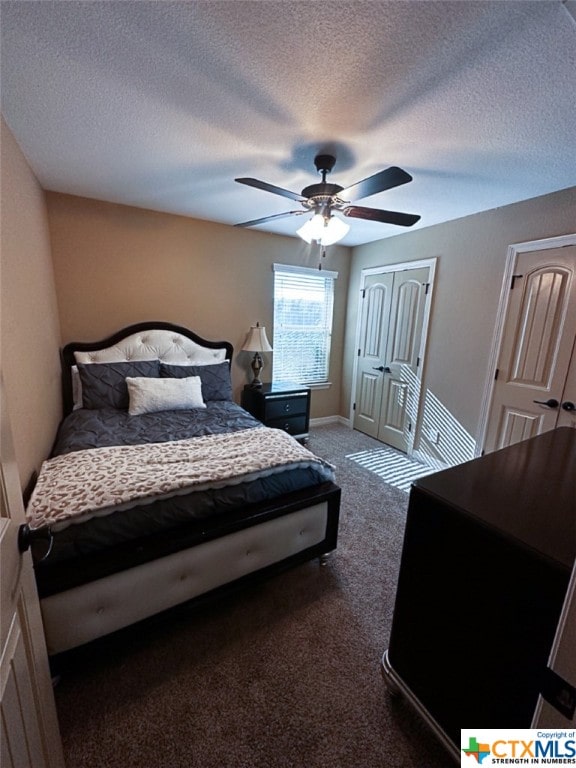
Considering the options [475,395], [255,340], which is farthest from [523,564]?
[255,340]

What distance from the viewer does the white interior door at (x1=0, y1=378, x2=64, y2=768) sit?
0.64 metres

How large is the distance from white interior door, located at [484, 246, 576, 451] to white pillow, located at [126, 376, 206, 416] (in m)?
2.61

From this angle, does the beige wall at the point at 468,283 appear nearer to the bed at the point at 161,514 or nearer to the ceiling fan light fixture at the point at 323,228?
the ceiling fan light fixture at the point at 323,228

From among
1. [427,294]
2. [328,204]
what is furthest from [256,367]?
[328,204]

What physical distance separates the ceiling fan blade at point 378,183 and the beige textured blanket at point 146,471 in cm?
150

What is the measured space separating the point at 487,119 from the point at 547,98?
0.23 meters

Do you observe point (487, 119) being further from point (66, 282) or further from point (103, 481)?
point (66, 282)

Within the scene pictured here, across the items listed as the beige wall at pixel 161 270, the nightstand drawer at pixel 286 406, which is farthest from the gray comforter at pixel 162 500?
the beige wall at pixel 161 270

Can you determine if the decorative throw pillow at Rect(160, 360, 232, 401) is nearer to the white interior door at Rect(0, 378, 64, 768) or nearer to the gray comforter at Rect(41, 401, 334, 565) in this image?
the gray comforter at Rect(41, 401, 334, 565)

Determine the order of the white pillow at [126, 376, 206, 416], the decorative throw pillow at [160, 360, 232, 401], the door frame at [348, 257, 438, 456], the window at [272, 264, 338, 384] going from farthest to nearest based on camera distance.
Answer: the window at [272, 264, 338, 384] → the door frame at [348, 257, 438, 456] → the decorative throw pillow at [160, 360, 232, 401] → the white pillow at [126, 376, 206, 416]

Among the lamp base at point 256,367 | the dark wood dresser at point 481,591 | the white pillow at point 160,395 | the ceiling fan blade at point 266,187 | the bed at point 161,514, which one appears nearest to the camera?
the dark wood dresser at point 481,591

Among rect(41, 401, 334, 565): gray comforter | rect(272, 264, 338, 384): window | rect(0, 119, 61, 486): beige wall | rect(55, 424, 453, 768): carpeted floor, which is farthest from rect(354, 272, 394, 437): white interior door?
rect(0, 119, 61, 486): beige wall

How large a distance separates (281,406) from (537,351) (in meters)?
2.35

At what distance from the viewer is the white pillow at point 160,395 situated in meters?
2.63
